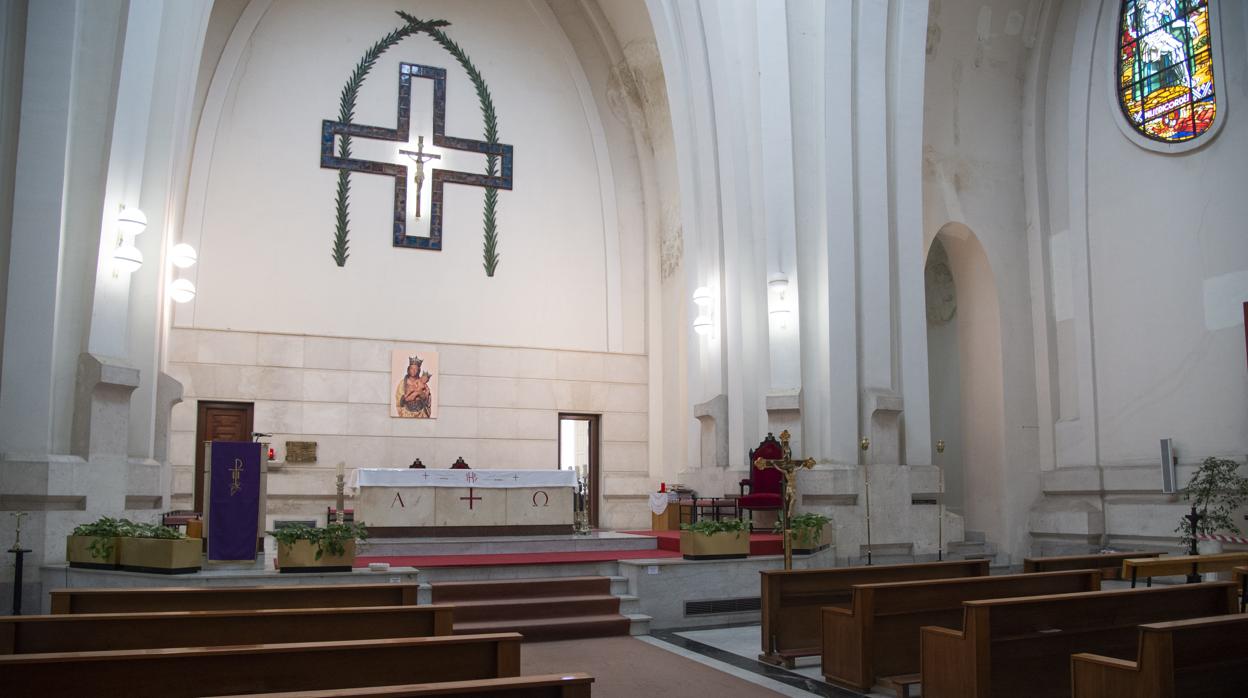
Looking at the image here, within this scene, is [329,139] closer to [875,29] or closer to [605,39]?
[605,39]

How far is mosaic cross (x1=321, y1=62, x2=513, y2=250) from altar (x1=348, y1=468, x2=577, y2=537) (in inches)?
242

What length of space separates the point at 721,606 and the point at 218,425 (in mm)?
9082

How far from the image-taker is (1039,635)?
5.39 m

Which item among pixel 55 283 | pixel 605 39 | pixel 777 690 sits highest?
pixel 605 39

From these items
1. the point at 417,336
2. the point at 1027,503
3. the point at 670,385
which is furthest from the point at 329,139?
the point at 1027,503

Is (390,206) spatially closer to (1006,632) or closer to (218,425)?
(218,425)

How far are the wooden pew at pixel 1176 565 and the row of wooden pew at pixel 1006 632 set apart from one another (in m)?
0.64

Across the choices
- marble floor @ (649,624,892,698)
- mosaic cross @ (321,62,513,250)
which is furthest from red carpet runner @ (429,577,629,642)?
mosaic cross @ (321,62,513,250)

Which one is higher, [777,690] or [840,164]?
[840,164]

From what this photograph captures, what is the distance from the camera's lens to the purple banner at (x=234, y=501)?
8.95 meters

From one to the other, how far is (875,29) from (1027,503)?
7.09 meters

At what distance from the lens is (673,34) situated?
14047 millimetres

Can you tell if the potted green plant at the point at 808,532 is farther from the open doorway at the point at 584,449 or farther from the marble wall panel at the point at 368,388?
the marble wall panel at the point at 368,388

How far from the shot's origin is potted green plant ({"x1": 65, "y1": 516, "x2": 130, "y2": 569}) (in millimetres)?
8586
